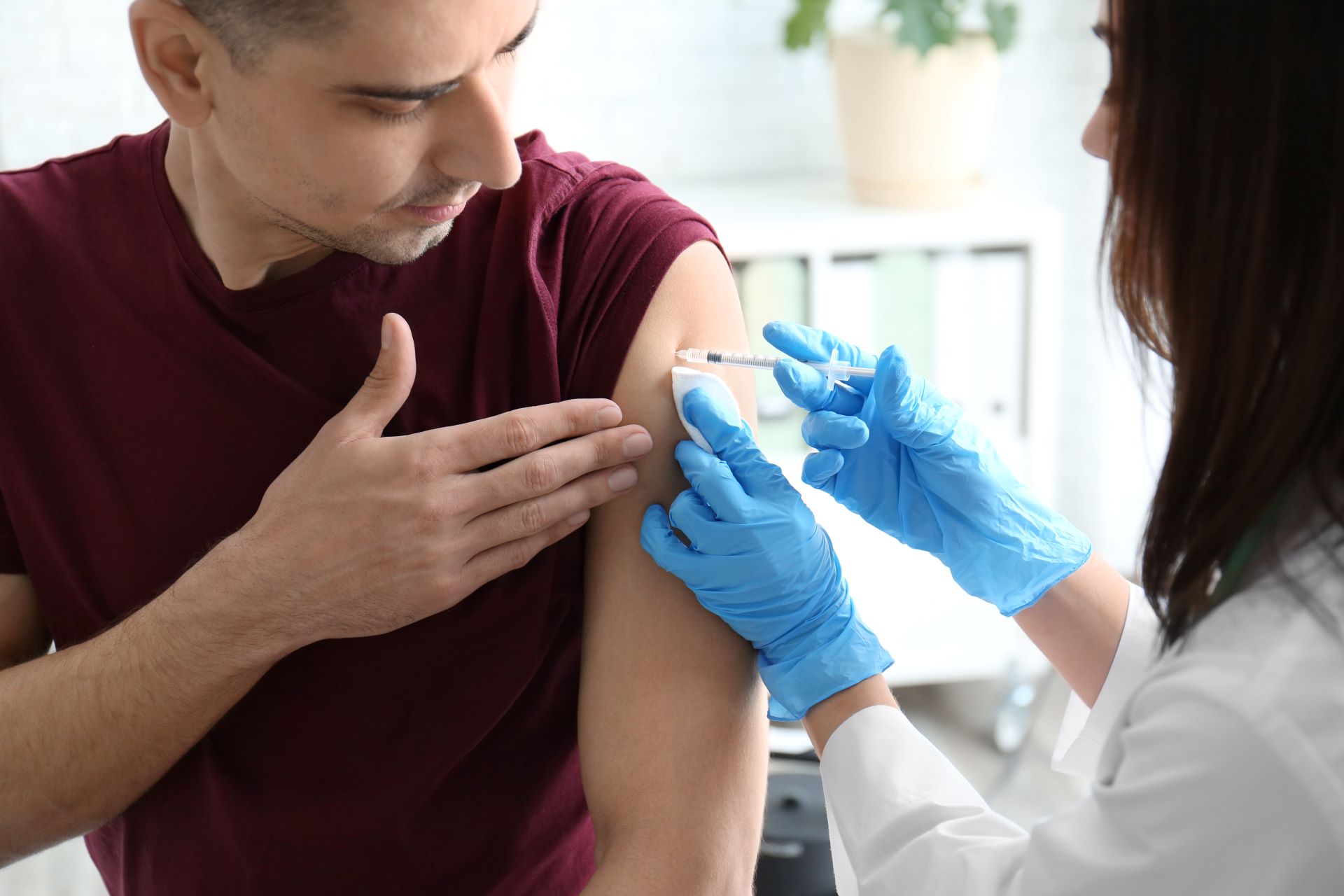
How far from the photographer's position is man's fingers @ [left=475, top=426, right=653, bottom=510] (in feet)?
3.28

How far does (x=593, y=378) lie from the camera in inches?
42.1

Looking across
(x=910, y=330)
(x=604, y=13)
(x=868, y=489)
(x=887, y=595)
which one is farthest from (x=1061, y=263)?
(x=868, y=489)

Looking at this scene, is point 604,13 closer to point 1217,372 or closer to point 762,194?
point 762,194

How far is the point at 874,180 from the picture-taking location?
2.71m

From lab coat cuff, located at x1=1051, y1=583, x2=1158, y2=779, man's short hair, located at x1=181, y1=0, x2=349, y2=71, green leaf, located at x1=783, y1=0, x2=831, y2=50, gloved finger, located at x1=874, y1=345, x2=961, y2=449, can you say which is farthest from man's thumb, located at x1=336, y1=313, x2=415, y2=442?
green leaf, located at x1=783, y1=0, x2=831, y2=50

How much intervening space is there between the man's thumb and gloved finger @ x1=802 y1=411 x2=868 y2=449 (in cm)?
39

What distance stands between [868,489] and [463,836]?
56 cm

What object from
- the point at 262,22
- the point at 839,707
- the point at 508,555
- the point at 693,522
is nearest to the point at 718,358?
the point at 693,522

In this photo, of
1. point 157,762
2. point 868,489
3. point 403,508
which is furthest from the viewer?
point 868,489

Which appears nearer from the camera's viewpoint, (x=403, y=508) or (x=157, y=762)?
(x=403, y=508)

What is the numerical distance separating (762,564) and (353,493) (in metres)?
0.37

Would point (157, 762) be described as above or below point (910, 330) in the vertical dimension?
above

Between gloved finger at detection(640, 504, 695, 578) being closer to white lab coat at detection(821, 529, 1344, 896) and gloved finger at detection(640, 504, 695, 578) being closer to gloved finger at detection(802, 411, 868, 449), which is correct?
gloved finger at detection(802, 411, 868, 449)

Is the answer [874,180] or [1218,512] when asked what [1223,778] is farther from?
[874,180]
